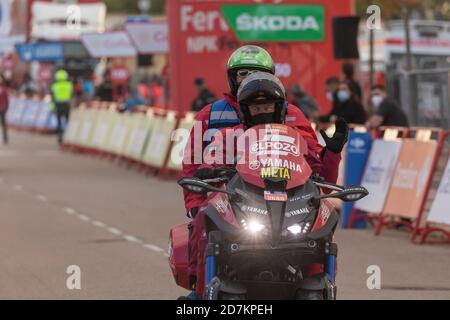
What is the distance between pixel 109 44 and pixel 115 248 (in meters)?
27.9

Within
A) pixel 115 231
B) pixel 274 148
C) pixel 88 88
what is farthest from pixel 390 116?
pixel 88 88

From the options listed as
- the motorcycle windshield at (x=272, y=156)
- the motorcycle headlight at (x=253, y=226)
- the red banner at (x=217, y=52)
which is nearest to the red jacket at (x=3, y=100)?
the red banner at (x=217, y=52)

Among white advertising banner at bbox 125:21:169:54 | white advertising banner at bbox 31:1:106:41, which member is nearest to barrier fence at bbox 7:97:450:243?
white advertising banner at bbox 125:21:169:54

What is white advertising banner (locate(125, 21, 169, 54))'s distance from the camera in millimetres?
34656

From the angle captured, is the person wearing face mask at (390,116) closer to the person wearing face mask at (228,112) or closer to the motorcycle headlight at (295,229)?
the person wearing face mask at (228,112)

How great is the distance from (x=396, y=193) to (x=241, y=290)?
Result: 938 cm

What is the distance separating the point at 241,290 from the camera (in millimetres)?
7270

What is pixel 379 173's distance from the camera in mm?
16984

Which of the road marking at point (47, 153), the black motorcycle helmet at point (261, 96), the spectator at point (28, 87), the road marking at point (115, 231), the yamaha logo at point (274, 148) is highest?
the black motorcycle helmet at point (261, 96)

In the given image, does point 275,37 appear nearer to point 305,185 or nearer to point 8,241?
point 8,241

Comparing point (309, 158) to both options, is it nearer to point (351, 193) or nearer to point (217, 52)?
point (351, 193)

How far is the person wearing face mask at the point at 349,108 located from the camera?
2056cm

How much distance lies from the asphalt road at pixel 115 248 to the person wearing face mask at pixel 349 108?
2659mm
